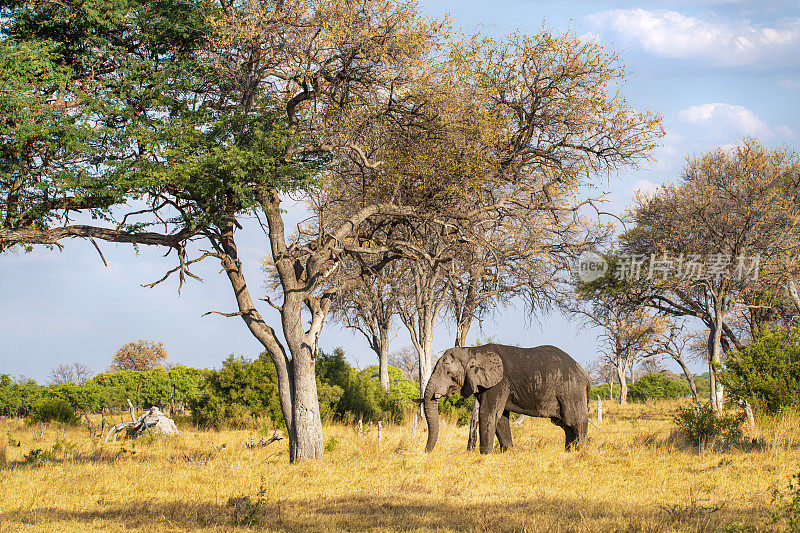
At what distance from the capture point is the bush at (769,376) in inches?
738

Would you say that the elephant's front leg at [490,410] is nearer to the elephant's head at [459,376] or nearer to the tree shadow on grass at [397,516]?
the elephant's head at [459,376]

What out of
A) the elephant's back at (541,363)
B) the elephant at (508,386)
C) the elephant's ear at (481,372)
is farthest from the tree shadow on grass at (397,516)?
the elephant's back at (541,363)

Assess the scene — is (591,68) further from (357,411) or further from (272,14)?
(357,411)

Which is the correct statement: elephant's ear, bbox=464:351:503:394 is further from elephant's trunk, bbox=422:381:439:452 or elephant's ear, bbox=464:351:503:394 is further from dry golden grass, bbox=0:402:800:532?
dry golden grass, bbox=0:402:800:532

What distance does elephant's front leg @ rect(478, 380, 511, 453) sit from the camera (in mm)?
15734

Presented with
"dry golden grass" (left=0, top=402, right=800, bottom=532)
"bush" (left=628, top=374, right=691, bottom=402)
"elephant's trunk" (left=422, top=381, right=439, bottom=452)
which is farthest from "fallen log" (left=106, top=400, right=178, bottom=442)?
"bush" (left=628, top=374, right=691, bottom=402)

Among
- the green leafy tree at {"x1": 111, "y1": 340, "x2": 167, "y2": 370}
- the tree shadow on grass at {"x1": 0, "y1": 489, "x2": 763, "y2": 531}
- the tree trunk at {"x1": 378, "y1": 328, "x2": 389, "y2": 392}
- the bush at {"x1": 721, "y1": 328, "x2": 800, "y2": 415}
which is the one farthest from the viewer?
the green leafy tree at {"x1": 111, "y1": 340, "x2": 167, "y2": 370}

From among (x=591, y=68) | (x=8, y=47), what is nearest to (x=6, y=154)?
(x=8, y=47)

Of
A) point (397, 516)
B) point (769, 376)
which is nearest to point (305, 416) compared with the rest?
point (397, 516)

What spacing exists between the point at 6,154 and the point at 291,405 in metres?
8.16

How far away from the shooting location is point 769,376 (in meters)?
18.8

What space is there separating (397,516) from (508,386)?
7378 mm

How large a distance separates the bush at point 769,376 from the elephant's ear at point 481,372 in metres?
7.30

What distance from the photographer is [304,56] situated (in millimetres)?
15477
